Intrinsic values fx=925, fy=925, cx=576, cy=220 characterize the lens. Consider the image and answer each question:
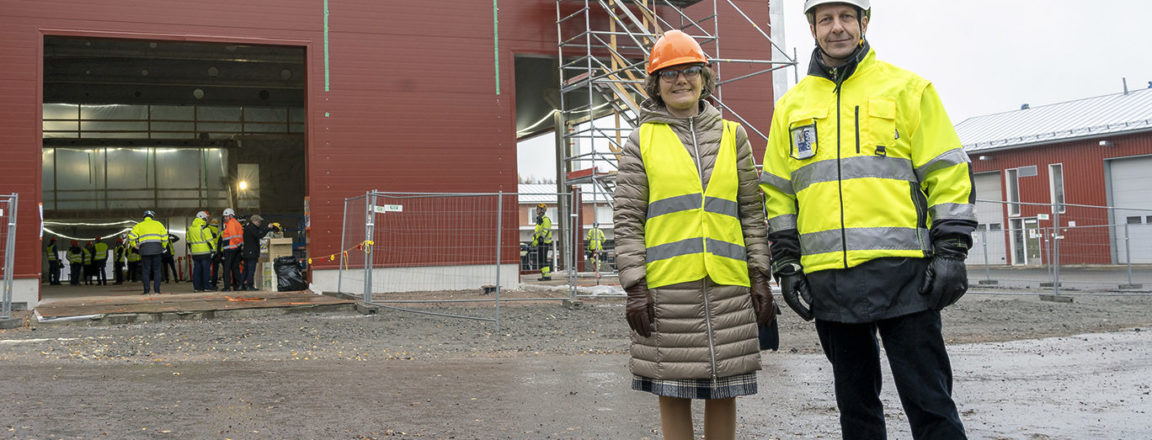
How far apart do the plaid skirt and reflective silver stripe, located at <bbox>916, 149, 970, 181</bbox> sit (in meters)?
1.09

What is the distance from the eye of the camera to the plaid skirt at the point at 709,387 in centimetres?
373

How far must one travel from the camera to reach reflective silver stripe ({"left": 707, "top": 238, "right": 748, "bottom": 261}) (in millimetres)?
3809

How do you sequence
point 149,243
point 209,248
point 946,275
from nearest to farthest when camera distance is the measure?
point 946,275, point 149,243, point 209,248

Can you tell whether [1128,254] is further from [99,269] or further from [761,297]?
[99,269]

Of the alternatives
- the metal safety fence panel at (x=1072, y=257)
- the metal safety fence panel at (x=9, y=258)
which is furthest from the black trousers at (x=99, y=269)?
the metal safety fence panel at (x=1072, y=257)

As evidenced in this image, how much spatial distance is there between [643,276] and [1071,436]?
2843 mm

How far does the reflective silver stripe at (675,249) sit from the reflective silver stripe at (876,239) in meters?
0.54

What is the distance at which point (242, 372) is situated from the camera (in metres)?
7.97

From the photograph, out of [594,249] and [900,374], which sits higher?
[594,249]

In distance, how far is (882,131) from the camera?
3.44 m

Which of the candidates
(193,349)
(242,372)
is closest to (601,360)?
(242,372)

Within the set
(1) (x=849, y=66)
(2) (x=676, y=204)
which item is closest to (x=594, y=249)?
(2) (x=676, y=204)

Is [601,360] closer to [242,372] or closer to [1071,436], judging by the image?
[242,372]

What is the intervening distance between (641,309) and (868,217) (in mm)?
967
